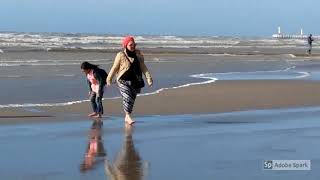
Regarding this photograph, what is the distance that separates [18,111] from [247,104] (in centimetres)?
486

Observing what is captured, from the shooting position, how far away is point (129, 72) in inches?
428

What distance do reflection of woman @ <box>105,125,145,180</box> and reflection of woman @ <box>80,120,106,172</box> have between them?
18cm

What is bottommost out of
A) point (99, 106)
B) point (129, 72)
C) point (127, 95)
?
point (99, 106)

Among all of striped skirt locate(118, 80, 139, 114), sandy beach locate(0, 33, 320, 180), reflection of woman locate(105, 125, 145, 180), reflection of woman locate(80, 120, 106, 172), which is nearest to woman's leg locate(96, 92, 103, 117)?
sandy beach locate(0, 33, 320, 180)

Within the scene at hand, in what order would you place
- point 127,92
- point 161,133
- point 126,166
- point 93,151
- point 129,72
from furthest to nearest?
point 127,92, point 129,72, point 161,133, point 93,151, point 126,166

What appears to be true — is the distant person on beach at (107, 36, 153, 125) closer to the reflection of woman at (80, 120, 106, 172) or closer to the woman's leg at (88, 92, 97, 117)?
the reflection of woman at (80, 120, 106, 172)

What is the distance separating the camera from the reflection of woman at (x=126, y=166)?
6738mm

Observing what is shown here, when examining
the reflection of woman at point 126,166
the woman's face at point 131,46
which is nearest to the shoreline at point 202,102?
the woman's face at point 131,46

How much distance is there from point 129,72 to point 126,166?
375 cm

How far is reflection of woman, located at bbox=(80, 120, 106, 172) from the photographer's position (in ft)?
24.3

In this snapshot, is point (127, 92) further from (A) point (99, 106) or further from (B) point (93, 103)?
(B) point (93, 103)

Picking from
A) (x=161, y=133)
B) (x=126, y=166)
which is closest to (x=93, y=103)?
(x=161, y=133)

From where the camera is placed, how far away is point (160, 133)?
9.91 m

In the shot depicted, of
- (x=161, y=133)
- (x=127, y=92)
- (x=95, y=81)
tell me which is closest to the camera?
(x=161, y=133)
